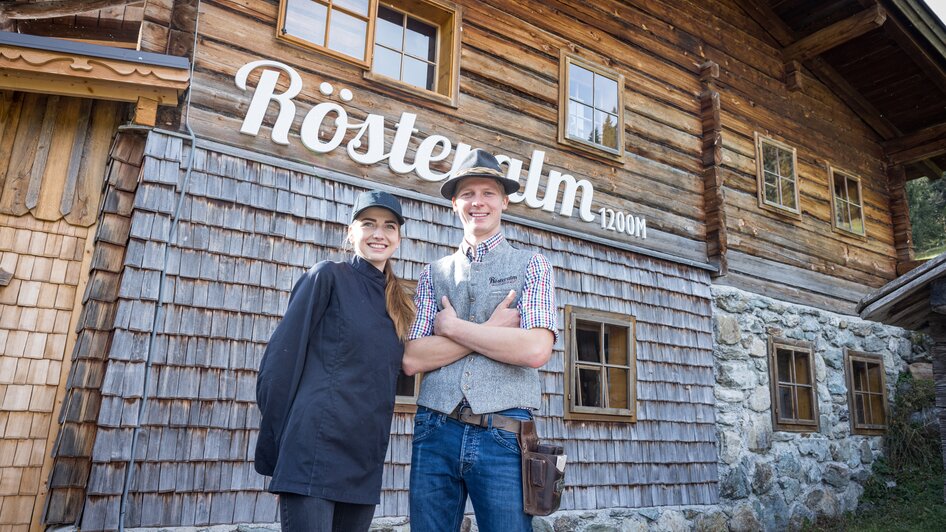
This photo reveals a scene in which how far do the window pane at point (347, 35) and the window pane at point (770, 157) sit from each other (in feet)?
20.4

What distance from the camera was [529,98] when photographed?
7051 millimetres

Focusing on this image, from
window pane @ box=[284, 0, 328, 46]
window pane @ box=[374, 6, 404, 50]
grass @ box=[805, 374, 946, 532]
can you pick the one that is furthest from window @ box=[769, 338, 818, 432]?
window pane @ box=[284, 0, 328, 46]

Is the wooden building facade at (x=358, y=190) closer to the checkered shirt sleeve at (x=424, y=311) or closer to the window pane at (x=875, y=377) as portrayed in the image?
the window pane at (x=875, y=377)

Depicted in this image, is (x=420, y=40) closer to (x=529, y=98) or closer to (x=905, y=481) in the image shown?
(x=529, y=98)

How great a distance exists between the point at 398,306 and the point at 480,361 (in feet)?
1.42

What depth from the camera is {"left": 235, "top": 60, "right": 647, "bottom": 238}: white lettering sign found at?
533 cm

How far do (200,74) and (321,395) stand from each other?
3.68 meters

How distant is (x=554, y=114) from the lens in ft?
23.7

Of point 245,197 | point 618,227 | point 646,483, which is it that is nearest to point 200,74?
point 245,197

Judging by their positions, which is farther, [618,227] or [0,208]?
[618,227]

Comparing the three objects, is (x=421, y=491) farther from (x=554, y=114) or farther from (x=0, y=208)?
(x=554, y=114)

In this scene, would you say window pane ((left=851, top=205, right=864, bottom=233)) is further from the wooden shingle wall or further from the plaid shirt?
the wooden shingle wall

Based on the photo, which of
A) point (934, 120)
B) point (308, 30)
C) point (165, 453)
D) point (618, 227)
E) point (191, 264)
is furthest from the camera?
point (934, 120)

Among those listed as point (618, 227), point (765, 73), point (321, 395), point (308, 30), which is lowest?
point (321, 395)
